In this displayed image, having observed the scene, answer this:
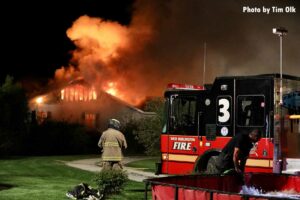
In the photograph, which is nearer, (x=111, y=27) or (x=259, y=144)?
(x=259, y=144)

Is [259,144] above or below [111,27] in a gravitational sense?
below

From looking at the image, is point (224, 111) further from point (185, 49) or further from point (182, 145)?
point (185, 49)

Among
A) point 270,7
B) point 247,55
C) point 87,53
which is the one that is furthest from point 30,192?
point 87,53

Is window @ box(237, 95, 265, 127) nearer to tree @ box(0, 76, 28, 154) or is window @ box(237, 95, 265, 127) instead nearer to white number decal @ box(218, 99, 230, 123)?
white number decal @ box(218, 99, 230, 123)

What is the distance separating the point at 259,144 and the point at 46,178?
6519mm

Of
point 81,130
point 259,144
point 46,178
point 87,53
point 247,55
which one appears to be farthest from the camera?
point 87,53

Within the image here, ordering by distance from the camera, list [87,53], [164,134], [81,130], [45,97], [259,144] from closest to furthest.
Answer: [259,144] → [164,134] → [81,130] → [45,97] → [87,53]

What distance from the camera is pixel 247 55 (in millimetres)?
40562

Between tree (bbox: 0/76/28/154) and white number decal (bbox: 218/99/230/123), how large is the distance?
2034 cm

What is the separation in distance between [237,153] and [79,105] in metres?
37.3

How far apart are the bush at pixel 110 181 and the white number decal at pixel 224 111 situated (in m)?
3.19

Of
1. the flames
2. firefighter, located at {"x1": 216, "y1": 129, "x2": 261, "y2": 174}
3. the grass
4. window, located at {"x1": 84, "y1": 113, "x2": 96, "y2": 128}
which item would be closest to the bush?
firefighter, located at {"x1": 216, "y1": 129, "x2": 261, "y2": 174}

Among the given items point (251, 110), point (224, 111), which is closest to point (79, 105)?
point (224, 111)

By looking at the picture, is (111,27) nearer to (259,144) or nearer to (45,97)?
(45,97)
